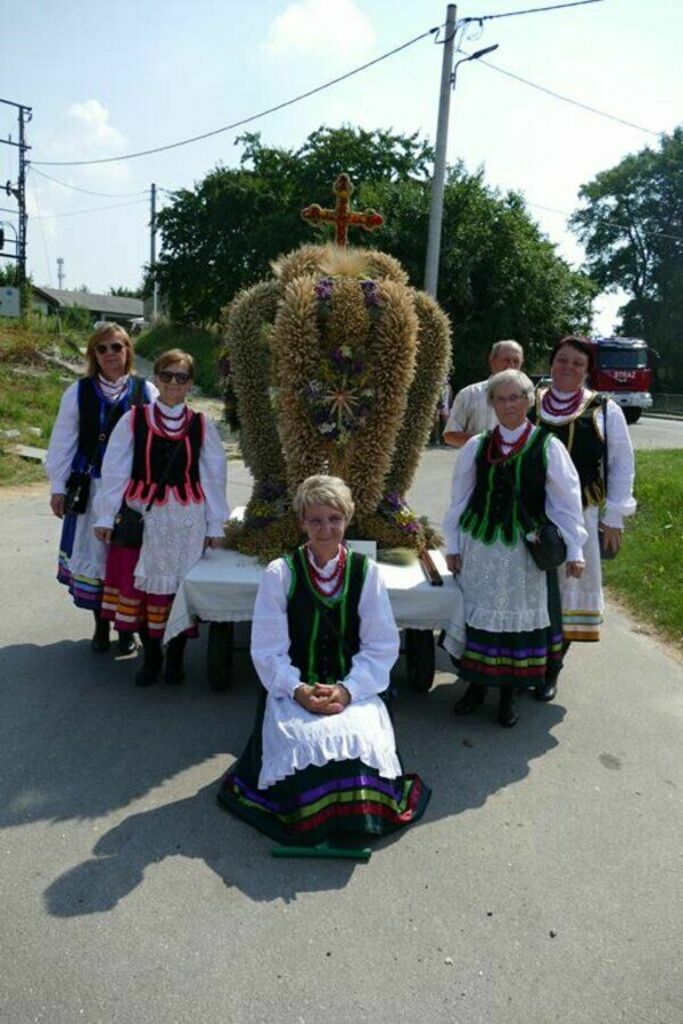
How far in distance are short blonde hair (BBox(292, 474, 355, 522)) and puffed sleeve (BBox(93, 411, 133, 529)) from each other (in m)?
1.37

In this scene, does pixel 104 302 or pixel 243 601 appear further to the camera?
pixel 104 302

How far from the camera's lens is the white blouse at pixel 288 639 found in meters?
3.46

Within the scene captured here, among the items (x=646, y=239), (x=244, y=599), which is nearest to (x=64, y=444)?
(x=244, y=599)

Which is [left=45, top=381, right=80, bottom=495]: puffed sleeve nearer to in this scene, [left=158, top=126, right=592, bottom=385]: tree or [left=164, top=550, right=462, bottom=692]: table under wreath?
[left=164, top=550, right=462, bottom=692]: table under wreath

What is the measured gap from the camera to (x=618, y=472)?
4.52 metres

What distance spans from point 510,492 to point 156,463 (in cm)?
183

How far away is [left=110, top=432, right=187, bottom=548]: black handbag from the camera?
14.6 feet

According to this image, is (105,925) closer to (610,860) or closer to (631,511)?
(610,860)

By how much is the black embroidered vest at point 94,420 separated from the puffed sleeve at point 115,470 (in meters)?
0.48

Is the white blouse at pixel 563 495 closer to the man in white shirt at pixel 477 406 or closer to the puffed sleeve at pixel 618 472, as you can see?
the puffed sleeve at pixel 618 472

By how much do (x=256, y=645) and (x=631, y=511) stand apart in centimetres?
219

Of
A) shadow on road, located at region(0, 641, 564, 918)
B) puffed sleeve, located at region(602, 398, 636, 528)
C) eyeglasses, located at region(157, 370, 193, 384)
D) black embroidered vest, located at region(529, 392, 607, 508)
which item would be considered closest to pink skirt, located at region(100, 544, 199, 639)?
shadow on road, located at region(0, 641, 564, 918)

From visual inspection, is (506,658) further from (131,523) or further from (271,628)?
(131,523)

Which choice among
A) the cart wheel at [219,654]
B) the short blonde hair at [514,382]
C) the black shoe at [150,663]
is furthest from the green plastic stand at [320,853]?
the short blonde hair at [514,382]
